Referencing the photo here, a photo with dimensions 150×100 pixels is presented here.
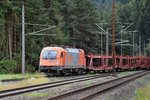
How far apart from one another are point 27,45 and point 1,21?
12.5 meters

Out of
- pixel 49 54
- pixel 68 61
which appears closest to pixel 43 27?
pixel 68 61

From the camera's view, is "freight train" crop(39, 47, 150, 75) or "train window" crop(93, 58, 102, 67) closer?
"freight train" crop(39, 47, 150, 75)

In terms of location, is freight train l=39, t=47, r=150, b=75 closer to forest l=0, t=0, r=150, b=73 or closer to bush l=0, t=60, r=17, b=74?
forest l=0, t=0, r=150, b=73

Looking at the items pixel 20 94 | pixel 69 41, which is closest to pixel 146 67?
pixel 69 41

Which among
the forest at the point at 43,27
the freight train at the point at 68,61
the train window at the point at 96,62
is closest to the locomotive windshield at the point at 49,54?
the freight train at the point at 68,61

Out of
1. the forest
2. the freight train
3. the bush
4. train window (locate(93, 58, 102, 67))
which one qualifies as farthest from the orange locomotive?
the bush

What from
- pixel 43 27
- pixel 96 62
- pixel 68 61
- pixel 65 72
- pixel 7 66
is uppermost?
pixel 43 27

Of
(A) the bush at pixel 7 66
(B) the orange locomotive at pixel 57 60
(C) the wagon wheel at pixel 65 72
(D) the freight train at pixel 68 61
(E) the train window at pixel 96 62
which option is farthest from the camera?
(A) the bush at pixel 7 66

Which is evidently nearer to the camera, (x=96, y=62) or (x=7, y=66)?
(x=96, y=62)

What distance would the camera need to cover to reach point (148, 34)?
147125 millimetres

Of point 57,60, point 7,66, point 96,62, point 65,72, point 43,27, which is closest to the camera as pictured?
point 57,60

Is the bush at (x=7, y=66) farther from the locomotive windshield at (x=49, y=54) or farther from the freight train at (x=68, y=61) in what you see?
the locomotive windshield at (x=49, y=54)

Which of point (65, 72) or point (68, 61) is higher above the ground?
point (68, 61)

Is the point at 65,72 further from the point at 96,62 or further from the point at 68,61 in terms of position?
the point at 96,62
